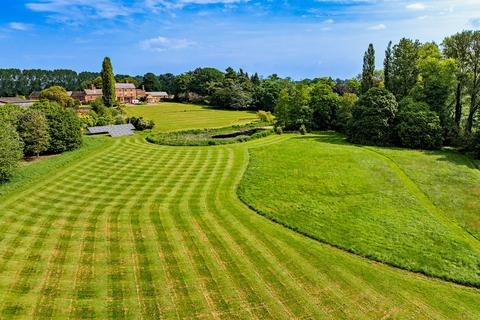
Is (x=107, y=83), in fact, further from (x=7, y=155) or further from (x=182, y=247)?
(x=182, y=247)

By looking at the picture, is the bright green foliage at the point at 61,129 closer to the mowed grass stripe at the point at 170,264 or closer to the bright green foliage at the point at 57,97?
the mowed grass stripe at the point at 170,264

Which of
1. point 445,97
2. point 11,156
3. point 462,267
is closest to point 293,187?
point 462,267

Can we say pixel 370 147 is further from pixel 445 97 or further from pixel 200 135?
pixel 200 135

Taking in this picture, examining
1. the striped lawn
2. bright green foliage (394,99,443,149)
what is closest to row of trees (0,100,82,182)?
the striped lawn

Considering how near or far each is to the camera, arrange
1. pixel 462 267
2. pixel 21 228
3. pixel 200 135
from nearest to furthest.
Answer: pixel 462 267 < pixel 21 228 < pixel 200 135

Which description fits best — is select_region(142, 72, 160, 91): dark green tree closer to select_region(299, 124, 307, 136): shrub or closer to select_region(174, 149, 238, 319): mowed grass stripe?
select_region(299, 124, 307, 136): shrub

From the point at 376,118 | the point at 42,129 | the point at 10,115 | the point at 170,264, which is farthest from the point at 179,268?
the point at 376,118
